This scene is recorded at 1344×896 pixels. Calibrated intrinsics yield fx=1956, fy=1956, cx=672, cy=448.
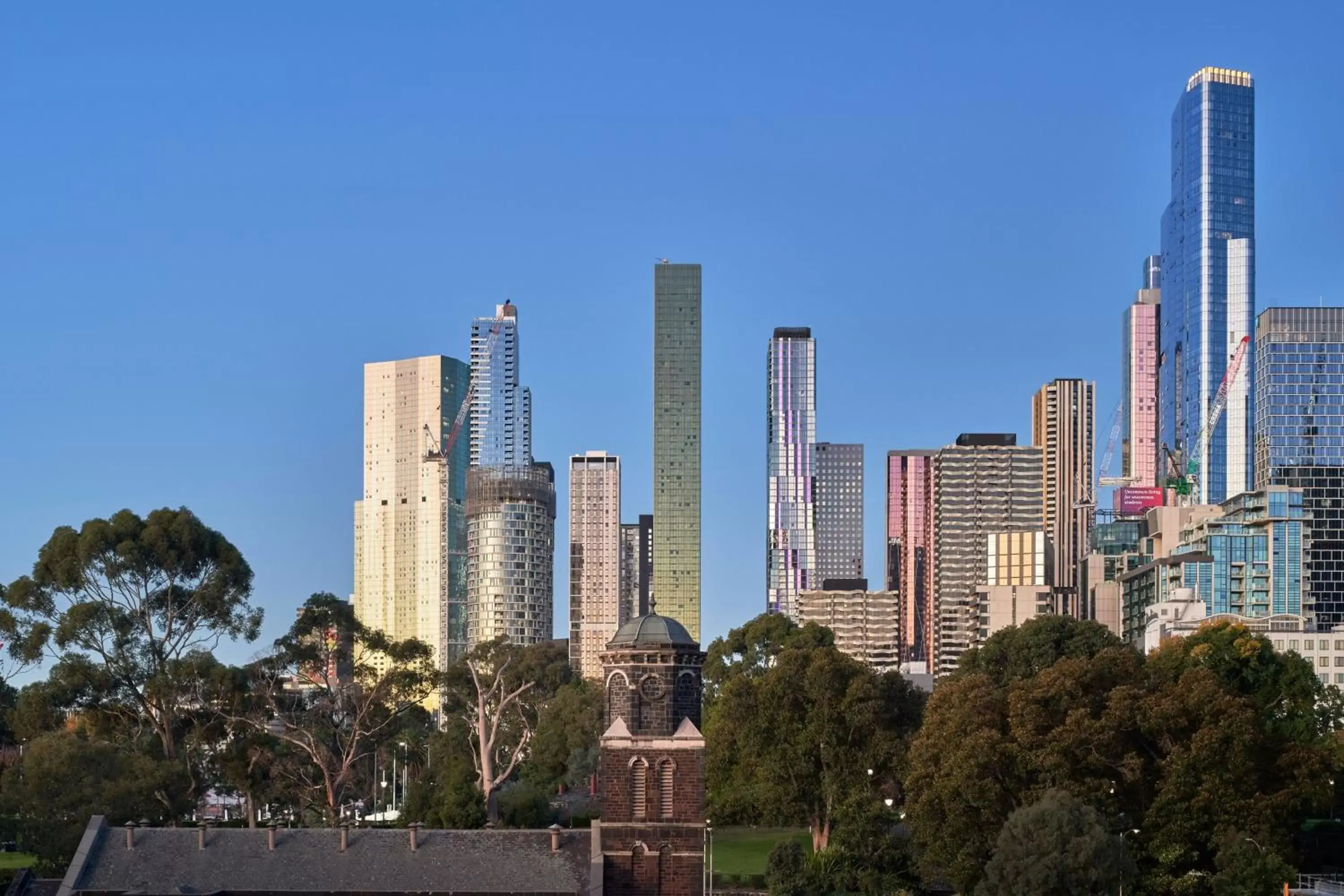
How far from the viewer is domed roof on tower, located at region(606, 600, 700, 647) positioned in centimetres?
6116

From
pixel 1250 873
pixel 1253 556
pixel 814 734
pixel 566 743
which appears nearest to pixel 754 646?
pixel 566 743

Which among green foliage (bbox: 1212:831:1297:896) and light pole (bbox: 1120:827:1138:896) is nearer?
green foliage (bbox: 1212:831:1297:896)

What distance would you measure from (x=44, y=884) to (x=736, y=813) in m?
38.9

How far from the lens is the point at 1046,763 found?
2803 inches

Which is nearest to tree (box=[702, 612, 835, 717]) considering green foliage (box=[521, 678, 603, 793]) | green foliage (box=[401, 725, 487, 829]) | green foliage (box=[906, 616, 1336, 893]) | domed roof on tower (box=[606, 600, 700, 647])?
green foliage (box=[521, 678, 603, 793])

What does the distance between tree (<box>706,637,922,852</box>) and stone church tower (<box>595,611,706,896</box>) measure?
96.7 ft

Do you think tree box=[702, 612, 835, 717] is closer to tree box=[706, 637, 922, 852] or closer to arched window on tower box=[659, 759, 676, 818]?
tree box=[706, 637, 922, 852]

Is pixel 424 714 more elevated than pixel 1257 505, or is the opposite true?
pixel 1257 505

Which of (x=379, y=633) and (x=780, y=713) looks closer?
(x=780, y=713)

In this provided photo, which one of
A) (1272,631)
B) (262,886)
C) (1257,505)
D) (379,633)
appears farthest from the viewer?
(1257,505)

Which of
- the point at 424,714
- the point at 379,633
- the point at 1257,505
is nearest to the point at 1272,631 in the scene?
the point at 1257,505

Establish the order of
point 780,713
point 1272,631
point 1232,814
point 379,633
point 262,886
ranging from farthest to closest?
point 1272,631
point 379,633
point 780,713
point 1232,814
point 262,886

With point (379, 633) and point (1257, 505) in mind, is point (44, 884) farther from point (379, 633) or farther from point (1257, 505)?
point (1257, 505)

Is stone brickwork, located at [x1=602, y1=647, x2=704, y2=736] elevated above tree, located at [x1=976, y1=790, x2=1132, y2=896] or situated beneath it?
elevated above
